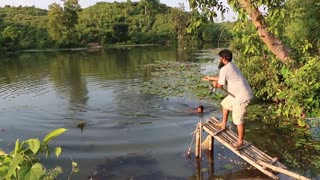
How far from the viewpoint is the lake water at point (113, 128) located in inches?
272

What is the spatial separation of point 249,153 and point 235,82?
131 centimetres

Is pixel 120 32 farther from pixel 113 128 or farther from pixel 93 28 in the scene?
pixel 113 128

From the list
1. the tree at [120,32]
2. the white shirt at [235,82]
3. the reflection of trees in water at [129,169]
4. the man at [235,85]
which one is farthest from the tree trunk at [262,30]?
the tree at [120,32]

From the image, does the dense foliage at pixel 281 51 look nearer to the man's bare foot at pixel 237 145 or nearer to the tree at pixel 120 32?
the man's bare foot at pixel 237 145

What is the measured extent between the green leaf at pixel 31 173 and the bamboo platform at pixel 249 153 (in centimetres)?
375

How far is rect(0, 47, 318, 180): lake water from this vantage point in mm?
6918

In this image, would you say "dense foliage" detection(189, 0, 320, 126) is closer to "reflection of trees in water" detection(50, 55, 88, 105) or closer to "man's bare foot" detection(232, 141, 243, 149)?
"man's bare foot" detection(232, 141, 243, 149)

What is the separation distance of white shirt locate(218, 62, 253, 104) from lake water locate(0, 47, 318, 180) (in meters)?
1.50

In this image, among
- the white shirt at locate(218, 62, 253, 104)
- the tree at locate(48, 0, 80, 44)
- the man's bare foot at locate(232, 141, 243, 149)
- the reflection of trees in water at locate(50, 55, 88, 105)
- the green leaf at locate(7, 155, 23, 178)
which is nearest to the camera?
the green leaf at locate(7, 155, 23, 178)

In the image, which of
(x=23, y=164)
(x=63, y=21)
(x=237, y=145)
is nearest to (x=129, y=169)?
(x=237, y=145)

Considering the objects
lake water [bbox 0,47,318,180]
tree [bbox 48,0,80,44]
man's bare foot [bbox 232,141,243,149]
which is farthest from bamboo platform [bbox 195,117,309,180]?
tree [bbox 48,0,80,44]

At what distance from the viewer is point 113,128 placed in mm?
9992

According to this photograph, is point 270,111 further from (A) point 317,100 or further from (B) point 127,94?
(B) point 127,94

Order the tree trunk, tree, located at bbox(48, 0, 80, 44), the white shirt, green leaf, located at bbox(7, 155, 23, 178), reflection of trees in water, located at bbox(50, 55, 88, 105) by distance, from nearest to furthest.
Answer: green leaf, located at bbox(7, 155, 23, 178) → the white shirt → the tree trunk → reflection of trees in water, located at bbox(50, 55, 88, 105) → tree, located at bbox(48, 0, 80, 44)
